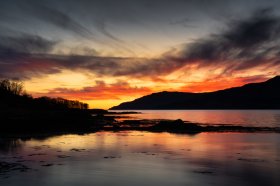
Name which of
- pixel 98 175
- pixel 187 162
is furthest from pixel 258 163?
pixel 98 175

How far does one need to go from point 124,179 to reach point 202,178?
4.51 metres

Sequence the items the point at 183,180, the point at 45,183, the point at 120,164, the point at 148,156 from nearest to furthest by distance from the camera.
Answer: the point at 45,183 < the point at 183,180 < the point at 120,164 < the point at 148,156

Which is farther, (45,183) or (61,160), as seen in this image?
(61,160)

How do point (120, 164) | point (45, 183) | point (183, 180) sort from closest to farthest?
point (45, 183)
point (183, 180)
point (120, 164)

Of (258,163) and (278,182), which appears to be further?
(258,163)

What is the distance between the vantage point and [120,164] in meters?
23.3

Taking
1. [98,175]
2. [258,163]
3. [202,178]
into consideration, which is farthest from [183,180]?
[258,163]

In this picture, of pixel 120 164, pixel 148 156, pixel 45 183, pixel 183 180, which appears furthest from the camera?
pixel 148 156

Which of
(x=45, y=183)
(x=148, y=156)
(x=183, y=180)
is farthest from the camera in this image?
(x=148, y=156)

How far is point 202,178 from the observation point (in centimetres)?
1884

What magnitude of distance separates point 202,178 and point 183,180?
47.9 inches

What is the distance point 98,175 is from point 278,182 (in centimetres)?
1025

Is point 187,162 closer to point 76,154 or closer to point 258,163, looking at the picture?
point 258,163

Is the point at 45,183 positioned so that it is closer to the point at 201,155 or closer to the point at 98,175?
the point at 98,175
